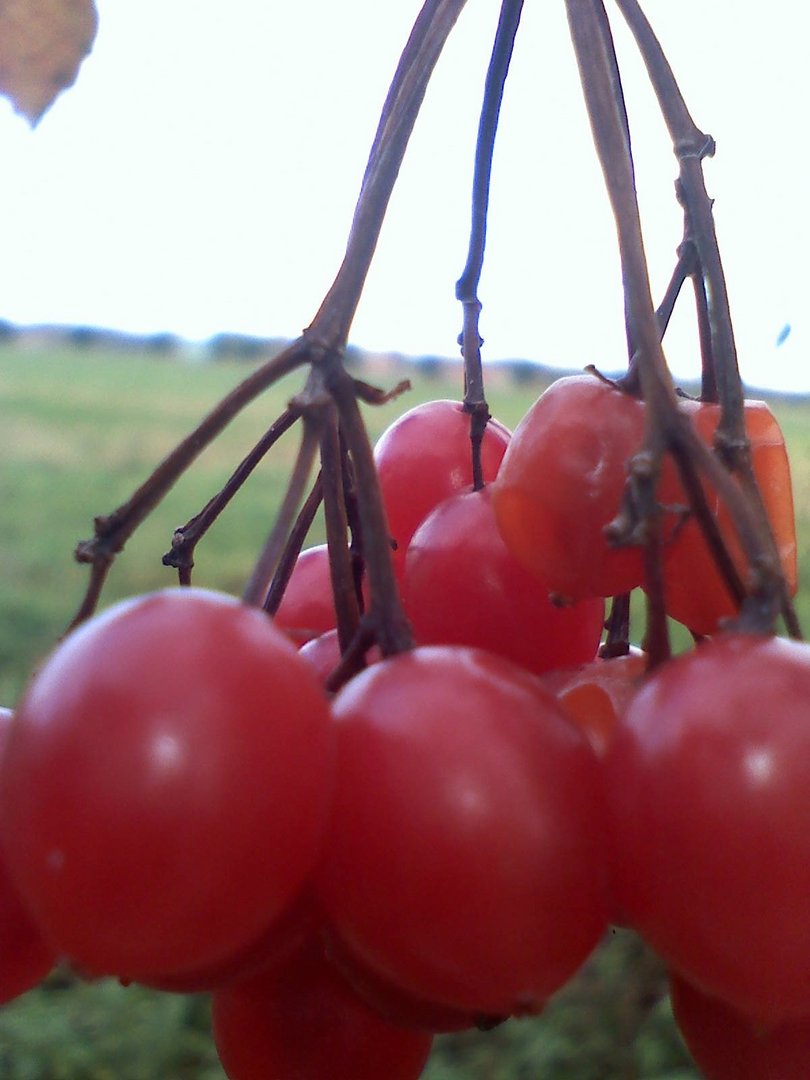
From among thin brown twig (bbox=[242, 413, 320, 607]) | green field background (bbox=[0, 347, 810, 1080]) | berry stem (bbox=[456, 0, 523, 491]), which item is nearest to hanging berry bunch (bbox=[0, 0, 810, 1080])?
thin brown twig (bbox=[242, 413, 320, 607])

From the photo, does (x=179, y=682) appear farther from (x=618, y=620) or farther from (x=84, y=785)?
(x=618, y=620)

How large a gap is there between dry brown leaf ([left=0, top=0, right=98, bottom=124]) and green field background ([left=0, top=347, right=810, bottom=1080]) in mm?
226

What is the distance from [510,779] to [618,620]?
170 mm

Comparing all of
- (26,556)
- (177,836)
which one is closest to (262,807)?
(177,836)

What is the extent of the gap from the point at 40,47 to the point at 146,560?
1.93 metres

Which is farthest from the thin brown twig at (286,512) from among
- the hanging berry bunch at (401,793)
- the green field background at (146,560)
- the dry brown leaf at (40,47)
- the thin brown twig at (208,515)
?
the dry brown leaf at (40,47)

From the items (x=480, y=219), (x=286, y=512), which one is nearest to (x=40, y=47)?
(x=480, y=219)

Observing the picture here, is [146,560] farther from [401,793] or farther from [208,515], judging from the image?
[401,793]

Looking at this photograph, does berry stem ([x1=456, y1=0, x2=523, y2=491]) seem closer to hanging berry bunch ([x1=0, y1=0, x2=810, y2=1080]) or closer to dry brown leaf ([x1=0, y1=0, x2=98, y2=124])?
hanging berry bunch ([x1=0, y1=0, x2=810, y2=1080])

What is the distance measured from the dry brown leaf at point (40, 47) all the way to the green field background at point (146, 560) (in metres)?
0.23

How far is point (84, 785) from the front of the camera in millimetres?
246

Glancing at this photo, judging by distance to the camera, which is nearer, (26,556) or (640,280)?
(640,280)

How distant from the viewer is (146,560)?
253 centimetres

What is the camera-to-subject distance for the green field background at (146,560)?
1.21 m
